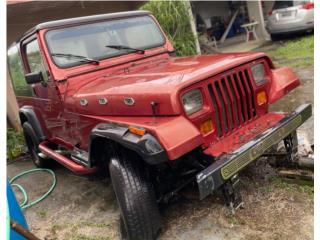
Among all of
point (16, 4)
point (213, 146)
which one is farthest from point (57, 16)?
point (213, 146)

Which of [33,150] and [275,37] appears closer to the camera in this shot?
[33,150]

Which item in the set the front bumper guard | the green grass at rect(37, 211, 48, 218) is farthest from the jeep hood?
the green grass at rect(37, 211, 48, 218)

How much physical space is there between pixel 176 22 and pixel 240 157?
6.71 m

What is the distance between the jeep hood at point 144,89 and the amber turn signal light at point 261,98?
342 mm

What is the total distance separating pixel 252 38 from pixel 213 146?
1249 cm

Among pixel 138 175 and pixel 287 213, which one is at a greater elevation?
pixel 138 175

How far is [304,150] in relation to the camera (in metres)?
3.79

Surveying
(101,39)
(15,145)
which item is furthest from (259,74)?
(15,145)

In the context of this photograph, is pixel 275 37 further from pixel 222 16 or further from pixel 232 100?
pixel 232 100

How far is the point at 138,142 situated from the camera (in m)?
2.45

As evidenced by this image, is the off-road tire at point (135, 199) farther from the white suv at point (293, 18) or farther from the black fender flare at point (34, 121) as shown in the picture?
the white suv at point (293, 18)

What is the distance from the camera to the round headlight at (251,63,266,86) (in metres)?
3.22

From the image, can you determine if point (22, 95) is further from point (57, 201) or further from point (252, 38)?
point (252, 38)

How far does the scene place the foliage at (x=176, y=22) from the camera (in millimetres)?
8469
